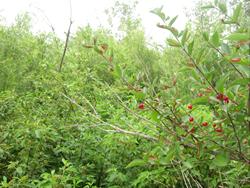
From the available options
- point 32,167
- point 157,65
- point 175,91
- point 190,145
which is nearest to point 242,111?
point 190,145

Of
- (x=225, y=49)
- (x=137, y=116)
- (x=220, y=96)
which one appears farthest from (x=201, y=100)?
(x=137, y=116)

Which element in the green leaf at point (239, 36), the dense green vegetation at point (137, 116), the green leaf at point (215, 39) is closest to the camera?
the green leaf at point (239, 36)

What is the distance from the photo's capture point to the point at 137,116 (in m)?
1.70

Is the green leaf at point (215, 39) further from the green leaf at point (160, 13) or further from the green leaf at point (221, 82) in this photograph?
the green leaf at point (160, 13)

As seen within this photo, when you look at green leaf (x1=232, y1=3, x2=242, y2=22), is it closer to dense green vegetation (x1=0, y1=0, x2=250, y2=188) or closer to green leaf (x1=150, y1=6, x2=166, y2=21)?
dense green vegetation (x1=0, y1=0, x2=250, y2=188)

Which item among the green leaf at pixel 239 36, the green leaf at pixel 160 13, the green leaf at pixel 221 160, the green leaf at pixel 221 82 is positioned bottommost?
the green leaf at pixel 221 160

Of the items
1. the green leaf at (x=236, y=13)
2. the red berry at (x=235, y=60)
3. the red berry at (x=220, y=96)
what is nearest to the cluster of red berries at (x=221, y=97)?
the red berry at (x=220, y=96)

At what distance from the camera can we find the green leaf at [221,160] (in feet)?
4.19

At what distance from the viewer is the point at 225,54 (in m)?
1.29

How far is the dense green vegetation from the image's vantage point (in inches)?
52.9

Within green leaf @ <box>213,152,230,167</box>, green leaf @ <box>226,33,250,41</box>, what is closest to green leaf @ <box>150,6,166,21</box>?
green leaf @ <box>226,33,250,41</box>

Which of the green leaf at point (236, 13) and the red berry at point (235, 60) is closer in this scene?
the red berry at point (235, 60)

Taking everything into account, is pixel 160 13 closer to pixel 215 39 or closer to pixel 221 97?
pixel 215 39

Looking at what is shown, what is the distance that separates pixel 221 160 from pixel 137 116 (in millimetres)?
518
